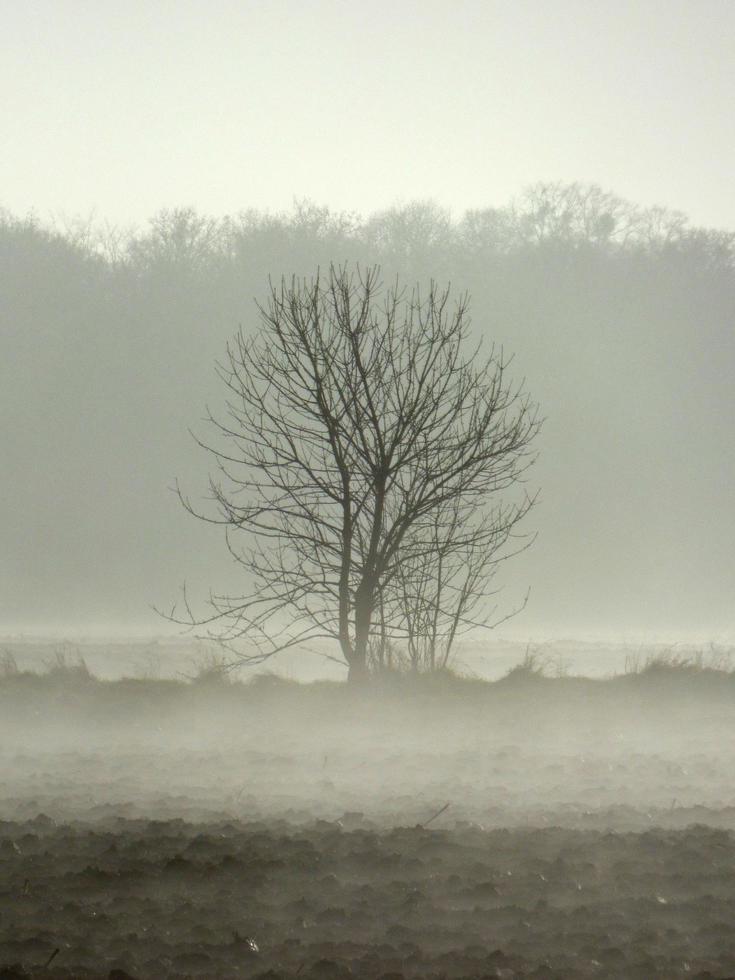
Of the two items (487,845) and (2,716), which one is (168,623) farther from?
(487,845)

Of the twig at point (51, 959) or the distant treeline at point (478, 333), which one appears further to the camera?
the distant treeline at point (478, 333)

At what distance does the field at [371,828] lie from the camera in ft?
17.1

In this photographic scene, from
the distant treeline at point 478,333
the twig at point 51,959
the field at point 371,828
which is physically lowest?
the twig at point 51,959

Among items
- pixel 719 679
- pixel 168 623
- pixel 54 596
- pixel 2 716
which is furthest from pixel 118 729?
pixel 54 596

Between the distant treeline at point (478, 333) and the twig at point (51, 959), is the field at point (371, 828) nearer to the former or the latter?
the twig at point (51, 959)

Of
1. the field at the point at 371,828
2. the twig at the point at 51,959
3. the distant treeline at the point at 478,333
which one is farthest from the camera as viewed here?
the distant treeline at the point at 478,333

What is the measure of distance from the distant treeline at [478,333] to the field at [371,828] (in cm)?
3613

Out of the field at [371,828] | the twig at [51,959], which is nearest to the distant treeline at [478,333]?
the field at [371,828]

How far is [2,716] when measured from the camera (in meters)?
13.4

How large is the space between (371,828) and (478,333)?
51099 millimetres

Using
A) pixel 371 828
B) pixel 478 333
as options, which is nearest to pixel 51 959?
pixel 371 828

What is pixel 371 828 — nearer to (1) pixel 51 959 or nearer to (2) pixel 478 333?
(1) pixel 51 959

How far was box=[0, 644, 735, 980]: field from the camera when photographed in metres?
5.20

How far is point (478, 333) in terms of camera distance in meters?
58.0
